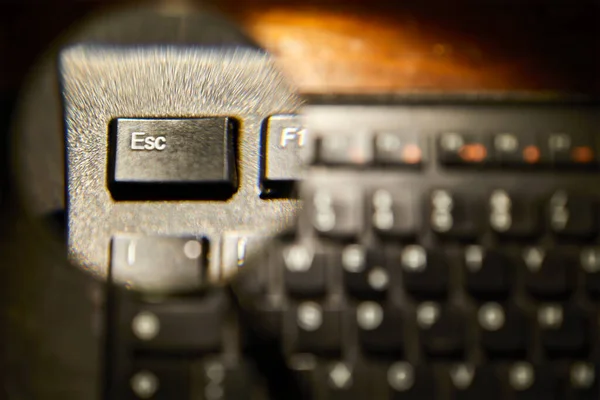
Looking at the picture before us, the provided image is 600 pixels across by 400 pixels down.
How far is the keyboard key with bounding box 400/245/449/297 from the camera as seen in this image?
0.25 m

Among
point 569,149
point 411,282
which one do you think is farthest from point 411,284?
point 569,149

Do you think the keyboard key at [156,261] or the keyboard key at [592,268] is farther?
the keyboard key at [592,268]

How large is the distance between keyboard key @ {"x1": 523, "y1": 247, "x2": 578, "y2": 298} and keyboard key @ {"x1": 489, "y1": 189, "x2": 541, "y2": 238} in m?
0.01

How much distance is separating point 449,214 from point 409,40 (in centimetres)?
9

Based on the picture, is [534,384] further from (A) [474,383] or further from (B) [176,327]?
(B) [176,327]

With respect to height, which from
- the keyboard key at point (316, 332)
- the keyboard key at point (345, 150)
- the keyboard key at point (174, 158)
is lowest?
the keyboard key at point (316, 332)

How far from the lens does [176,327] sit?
0.80 ft

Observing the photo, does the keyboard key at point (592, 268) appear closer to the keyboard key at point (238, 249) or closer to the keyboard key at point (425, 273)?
the keyboard key at point (425, 273)

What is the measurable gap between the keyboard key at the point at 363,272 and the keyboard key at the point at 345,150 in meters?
0.04

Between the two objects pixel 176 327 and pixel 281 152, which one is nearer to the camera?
pixel 281 152

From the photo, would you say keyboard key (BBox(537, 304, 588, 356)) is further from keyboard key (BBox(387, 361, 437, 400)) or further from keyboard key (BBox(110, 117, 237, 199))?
keyboard key (BBox(110, 117, 237, 199))

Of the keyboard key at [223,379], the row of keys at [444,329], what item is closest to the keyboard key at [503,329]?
the row of keys at [444,329]

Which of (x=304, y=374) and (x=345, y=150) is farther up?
(x=345, y=150)

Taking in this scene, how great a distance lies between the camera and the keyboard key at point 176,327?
0.80ft
